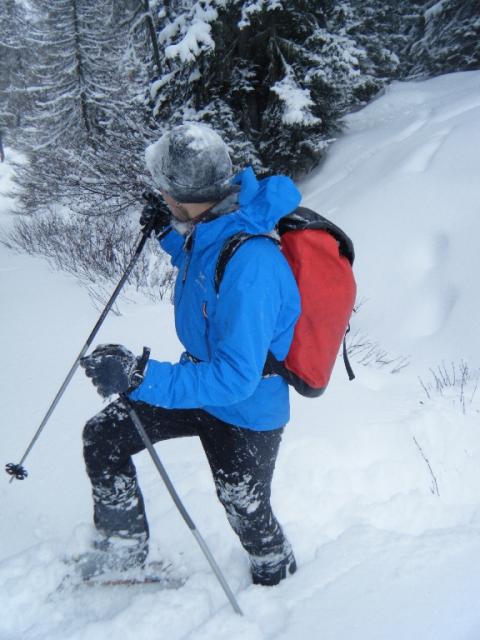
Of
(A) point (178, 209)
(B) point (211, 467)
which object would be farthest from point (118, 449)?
(A) point (178, 209)

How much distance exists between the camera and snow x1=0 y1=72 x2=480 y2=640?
169 cm

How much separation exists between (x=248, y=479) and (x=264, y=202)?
3.40 feet

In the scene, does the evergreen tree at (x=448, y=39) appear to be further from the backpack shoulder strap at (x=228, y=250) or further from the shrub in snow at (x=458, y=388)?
the backpack shoulder strap at (x=228, y=250)

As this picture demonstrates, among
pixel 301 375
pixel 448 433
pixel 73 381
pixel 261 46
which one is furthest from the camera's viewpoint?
pixel 261 46

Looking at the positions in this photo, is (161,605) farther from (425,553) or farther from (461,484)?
(461,484)

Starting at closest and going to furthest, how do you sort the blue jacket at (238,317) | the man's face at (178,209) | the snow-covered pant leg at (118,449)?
the blue jacket at (238,317) < the man's face at (178,209) < the snow-covered pant leg at (118,449)

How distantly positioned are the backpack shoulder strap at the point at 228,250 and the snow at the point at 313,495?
1290 mm

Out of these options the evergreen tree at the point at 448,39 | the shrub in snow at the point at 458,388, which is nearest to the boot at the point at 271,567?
the shrub in snow at the point at 458,388

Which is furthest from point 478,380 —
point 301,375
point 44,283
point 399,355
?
point 44,283

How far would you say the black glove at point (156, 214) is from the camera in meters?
2.25

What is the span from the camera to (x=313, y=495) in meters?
2.48

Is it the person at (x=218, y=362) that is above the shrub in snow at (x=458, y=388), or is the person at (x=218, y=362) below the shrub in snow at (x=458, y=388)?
above

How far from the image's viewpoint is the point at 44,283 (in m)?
6.41

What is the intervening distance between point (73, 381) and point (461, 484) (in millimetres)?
2943
